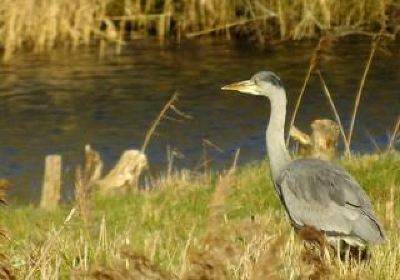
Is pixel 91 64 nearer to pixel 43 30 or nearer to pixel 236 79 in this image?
pixel 43 30

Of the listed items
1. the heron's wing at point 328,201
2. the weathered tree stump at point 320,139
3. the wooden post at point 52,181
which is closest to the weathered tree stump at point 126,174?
the wooden post at point 52,181

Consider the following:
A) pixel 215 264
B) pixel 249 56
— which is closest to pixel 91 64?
pixel 249 56

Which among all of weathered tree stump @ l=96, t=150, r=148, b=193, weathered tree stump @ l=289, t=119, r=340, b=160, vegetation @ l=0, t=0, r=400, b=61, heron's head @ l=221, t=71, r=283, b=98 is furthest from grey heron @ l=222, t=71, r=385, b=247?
vegetation @ l=0, t=0, r=400, b=61

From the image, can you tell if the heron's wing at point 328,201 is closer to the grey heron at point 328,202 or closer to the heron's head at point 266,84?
the grey heron at point 328,202

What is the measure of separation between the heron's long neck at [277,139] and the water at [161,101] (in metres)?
5.94

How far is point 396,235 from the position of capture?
26.2ft

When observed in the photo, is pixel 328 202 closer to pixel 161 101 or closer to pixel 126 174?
pixel 126 174

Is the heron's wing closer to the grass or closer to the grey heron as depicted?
the grey heron

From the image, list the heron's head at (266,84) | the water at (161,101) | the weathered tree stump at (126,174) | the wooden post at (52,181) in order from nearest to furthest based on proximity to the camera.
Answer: the heron's head at (266,84) → the wooden post at (52,181) → the weathered tree stump at (126,174) → the water at (161,101)

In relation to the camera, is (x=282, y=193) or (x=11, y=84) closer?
(x=282, y=193)

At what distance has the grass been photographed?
438cm

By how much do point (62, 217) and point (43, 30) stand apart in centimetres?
1285

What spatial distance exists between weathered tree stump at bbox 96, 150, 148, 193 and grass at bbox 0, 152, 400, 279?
65 cm

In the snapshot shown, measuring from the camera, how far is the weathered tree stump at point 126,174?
13383 mm
